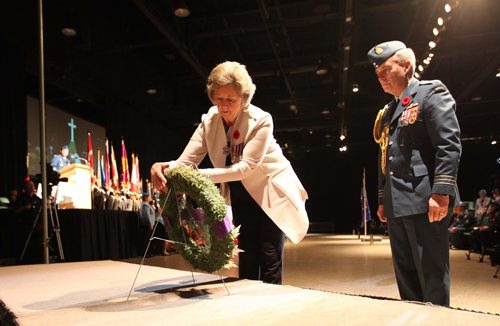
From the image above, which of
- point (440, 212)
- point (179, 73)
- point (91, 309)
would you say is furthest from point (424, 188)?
point (179, 73)

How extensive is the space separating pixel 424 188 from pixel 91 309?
1.23 meters

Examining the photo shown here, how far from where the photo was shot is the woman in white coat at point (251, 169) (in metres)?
1.62

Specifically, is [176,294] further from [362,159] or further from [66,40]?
[362,159]

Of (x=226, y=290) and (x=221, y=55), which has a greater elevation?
(x=221, y=55)

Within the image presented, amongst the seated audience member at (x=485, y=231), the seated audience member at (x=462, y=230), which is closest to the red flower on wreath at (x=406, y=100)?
the seated audience member at (x=485, y=231)

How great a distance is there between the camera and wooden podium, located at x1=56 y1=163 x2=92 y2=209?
235 inches

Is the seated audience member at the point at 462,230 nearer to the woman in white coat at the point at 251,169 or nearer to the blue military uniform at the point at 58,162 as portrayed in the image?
the blue military uniform at the point at 58,162

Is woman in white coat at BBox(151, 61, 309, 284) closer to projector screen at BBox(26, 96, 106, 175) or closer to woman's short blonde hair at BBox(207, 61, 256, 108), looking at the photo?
woman's short blonde hair at BBox(207, 61, 256, 108)

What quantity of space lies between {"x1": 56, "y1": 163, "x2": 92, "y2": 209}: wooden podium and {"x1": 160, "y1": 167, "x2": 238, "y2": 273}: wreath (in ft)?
16.2

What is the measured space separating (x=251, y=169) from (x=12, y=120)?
20.6 feet

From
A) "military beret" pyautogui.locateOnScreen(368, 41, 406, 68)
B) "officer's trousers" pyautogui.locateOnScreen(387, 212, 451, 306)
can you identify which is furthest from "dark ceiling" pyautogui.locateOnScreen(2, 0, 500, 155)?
"officer's trousers" pyautogui.locateOnScreen(387, 212, 451, 306)

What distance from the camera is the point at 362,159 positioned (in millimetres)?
18281

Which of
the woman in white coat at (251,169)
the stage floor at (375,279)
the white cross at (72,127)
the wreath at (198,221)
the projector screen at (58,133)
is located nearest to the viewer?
the wreath at (198,221)

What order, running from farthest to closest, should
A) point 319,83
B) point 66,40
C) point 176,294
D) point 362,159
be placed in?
point 362,159 < point 319,83 < point 66,40 < point 176,294
